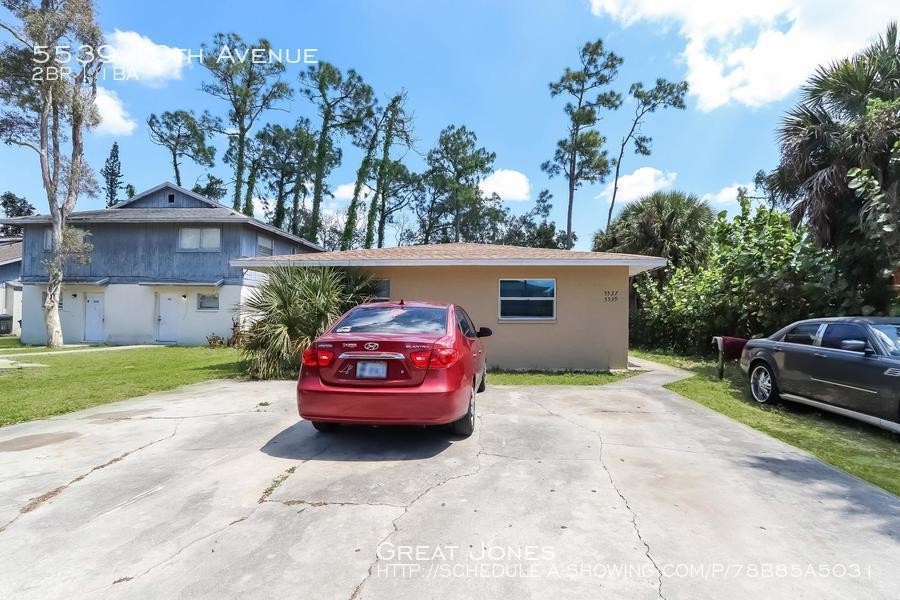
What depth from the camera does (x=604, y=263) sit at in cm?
1104

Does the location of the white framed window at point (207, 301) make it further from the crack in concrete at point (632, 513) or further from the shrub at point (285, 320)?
the crack in concrete at point (632, 513)

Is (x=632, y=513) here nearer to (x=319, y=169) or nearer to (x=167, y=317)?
(x=167, y=317)

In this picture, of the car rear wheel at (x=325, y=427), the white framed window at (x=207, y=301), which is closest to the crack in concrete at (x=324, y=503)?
the car rear wheel at (x=325, y=427)

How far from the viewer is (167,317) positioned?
2106 centimetres

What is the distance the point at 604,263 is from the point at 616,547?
8.72 meters

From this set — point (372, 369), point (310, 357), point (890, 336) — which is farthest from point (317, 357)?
point (890, 336)

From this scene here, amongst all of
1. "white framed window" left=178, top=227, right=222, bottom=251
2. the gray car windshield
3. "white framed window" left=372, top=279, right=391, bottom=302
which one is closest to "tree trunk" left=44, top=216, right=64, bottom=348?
"white framed window" left=178, top=227, right=222, bottom=251

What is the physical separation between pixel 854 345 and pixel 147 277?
79.3 feet

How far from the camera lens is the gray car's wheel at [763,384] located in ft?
25.8

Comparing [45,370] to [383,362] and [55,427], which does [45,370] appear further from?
[383,362]

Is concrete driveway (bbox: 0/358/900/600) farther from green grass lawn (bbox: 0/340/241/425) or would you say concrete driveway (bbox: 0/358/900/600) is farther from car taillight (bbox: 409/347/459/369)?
green grass lawn (bbox: 0/340/241/425)

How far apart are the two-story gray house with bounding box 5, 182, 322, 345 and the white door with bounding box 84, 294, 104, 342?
46mm

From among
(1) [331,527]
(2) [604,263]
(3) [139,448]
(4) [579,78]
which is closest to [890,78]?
(2) [604,263]

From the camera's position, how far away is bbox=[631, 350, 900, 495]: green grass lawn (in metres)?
4.85
